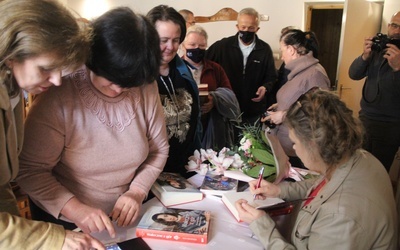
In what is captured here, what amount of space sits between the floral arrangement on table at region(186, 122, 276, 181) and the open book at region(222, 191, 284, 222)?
0.14 meters

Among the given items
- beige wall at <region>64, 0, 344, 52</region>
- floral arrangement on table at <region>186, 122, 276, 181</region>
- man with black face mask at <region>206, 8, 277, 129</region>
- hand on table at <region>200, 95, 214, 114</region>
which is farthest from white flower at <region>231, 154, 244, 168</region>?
beige wall at <region>64, 0, 344, 52</region>

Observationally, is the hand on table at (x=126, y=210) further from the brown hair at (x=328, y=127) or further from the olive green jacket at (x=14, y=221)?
the brown hair at (x=328, y=127)

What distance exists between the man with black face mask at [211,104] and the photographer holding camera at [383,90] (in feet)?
3.36

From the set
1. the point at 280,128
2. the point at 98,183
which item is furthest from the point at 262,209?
the point at 280,128

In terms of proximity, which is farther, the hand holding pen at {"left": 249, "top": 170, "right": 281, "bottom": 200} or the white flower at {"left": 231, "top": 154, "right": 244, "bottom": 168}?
the white flower at {"left": 231, "top": 154, "right": 244, "bottom": 168}

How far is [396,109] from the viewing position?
2.46 m

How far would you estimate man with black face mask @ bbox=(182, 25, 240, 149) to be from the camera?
6.69 feet

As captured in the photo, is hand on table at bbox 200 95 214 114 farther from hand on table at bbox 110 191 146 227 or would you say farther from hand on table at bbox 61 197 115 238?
hand on table at bbox 61 197 115 238

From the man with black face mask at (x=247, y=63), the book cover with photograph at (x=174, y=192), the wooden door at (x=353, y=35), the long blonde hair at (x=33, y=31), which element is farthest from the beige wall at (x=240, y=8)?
the long blonde hair at (x=33, y=31)

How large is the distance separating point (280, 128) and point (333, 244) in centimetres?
128

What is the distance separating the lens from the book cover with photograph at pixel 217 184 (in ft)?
4.26

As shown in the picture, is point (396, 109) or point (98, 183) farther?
point (396, 109)

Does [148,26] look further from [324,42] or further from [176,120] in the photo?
[324,42]

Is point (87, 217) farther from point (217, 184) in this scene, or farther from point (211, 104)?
point (211, 104)
